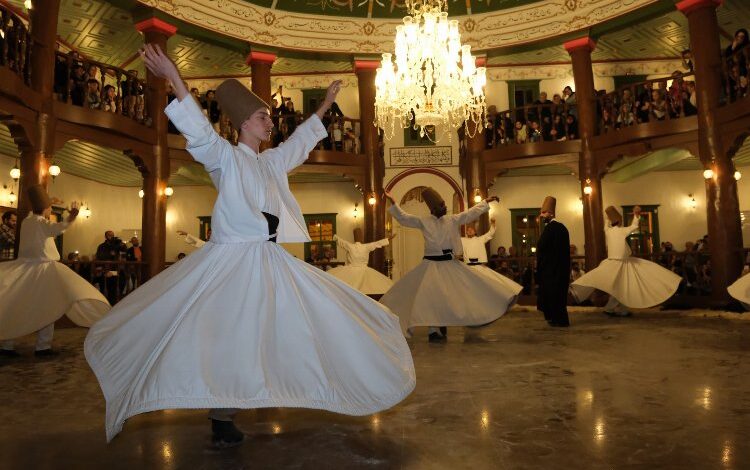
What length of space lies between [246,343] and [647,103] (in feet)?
41.7

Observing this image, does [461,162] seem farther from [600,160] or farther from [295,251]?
[295,251]

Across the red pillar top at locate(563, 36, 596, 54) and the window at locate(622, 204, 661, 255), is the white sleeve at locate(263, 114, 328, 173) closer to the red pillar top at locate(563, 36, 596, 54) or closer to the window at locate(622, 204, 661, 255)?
the red pillar top at locate(563, 36, 596, 54)

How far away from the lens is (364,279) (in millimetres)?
11469

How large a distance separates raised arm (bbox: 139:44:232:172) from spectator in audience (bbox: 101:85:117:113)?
903cm

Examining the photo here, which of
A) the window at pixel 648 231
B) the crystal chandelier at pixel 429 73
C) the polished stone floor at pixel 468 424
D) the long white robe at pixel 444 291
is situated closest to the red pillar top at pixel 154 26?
the crystal chandelier at pixel 429 73

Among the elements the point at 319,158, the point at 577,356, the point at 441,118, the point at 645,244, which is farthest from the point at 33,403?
the point at 645,244

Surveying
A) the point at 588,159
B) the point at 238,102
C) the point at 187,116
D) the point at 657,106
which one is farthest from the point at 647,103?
the point at 187,116

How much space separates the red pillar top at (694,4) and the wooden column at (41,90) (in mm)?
12321

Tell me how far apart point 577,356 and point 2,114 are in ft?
28.9

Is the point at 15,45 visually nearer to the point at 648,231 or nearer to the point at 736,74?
the point at 736,74

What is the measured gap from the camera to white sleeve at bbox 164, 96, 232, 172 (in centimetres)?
262

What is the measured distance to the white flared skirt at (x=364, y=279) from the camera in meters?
11.3

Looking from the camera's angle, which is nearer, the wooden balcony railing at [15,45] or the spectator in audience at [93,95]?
the wooden balcony railing at [15,45]

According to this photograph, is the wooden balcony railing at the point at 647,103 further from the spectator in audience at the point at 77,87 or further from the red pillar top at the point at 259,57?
the spectator in audience at the point at 77,87
